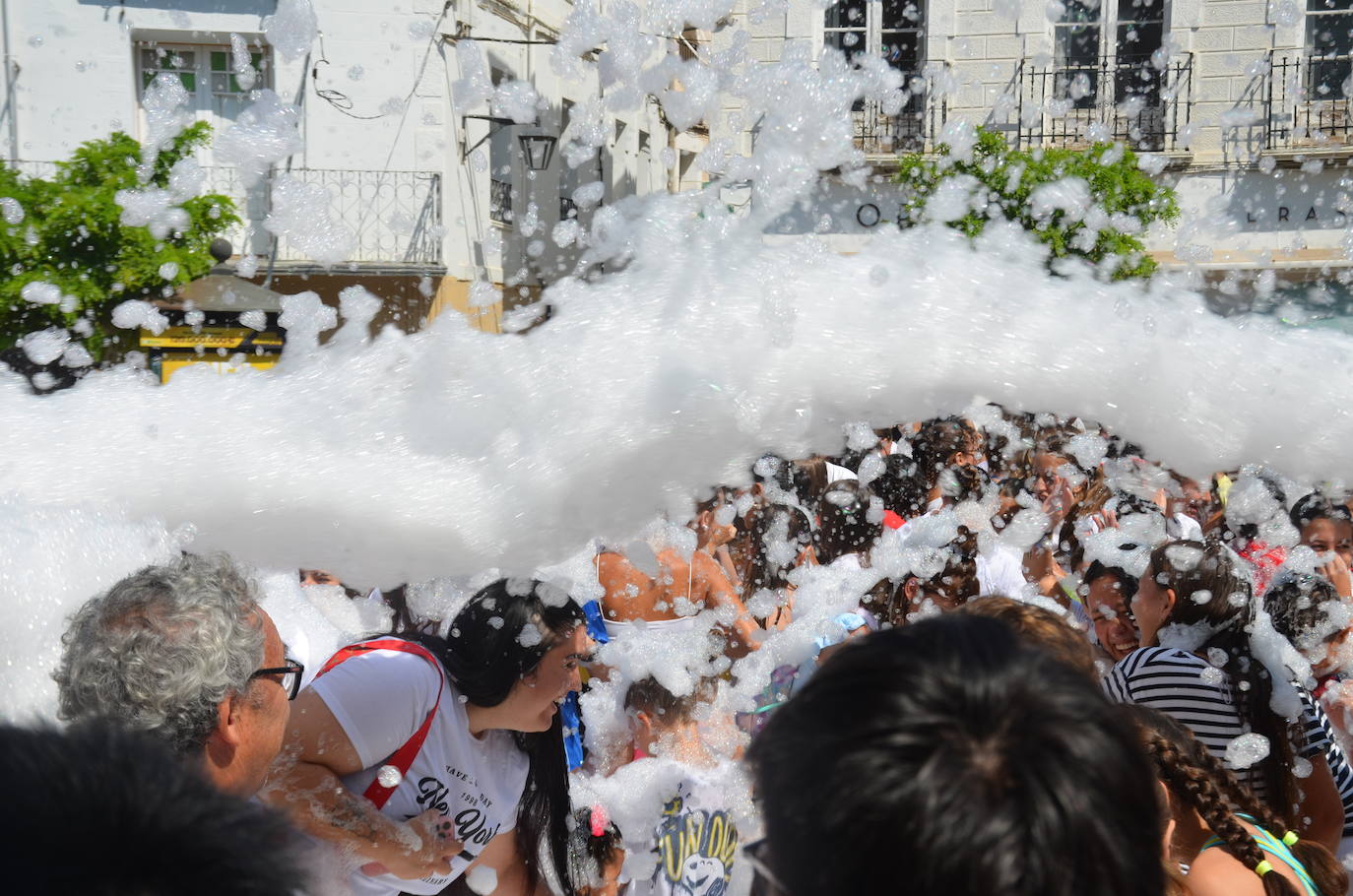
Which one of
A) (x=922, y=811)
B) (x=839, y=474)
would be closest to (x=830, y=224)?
(x=839, y=474)

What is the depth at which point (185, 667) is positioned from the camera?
5.24 feet

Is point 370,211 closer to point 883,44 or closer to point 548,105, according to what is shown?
point 548,105

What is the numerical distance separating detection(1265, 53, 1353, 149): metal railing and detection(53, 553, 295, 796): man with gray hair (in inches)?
370

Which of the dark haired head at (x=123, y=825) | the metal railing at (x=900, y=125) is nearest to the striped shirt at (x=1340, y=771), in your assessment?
the dark haired head at (x=123, y=825)

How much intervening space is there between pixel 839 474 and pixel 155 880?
12.2 ft

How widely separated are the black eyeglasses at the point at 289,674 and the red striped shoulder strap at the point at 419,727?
41 mm

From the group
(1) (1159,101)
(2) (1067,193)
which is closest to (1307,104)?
(1) (1159,101)

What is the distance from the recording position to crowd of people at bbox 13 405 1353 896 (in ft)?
2.88

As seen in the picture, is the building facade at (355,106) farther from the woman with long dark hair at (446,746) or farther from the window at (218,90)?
the woman with long dark hair at (446,746)

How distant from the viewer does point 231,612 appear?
1687 millimetres

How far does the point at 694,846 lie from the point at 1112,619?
133 cm

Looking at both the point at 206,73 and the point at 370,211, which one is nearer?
the point at 206,73

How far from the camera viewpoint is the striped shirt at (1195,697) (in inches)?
94.7

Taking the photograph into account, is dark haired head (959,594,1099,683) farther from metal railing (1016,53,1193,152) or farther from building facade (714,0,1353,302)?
metal railing (1016,53,1193,152)
